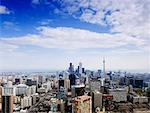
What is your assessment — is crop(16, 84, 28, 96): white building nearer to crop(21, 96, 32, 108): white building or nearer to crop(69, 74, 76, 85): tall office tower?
crop(21, 96, 32, 108): white building

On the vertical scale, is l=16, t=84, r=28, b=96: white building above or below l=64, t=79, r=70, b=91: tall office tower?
below

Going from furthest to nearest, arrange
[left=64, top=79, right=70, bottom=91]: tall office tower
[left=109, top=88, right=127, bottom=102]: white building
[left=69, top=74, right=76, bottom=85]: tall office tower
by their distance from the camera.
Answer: [left=69, top=74, right=76, bottom=85]: tall office tower, [left=64, top=79, right=70, bottom=91]: tall office tower, [left=109, top=88, right=127, bottom=102]: white building

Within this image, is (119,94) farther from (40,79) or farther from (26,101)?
(40,79)

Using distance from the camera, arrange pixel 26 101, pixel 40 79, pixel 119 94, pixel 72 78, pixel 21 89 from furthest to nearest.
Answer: pixel 40 79 < pixel 72 78 < pixel 21 89 < pixel 119 94 < pixel 26 101

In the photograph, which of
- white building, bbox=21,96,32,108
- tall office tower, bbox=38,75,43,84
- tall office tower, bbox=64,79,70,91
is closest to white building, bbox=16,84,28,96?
white building, bbox=21,96,32,108

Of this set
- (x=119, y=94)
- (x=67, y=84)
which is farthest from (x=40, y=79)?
(x=119, y=94)

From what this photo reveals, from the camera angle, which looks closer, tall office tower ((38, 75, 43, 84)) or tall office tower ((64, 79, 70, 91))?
tall office tower ((64, 79, 70, 91))

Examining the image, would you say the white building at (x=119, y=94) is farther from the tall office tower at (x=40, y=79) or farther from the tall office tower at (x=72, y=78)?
the tall office tower at (x=40, y=79)

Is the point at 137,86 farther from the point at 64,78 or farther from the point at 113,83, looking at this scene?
the point at 64,78

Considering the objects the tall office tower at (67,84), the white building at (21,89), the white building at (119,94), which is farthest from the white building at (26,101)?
the white building at (119,94)

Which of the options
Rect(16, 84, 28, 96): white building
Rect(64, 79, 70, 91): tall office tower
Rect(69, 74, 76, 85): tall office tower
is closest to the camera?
Rect(16, 84, 28, 96): white building

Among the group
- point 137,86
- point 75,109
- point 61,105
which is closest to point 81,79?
point 137,86
